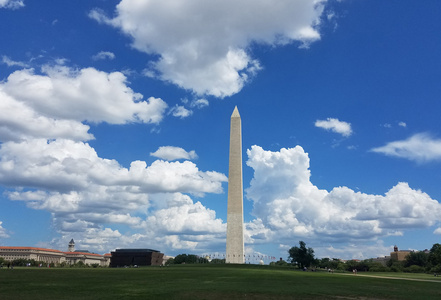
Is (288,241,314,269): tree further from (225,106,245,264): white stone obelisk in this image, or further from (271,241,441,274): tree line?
(225,106,245,264): white stone obelisk

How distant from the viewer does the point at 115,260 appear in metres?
139

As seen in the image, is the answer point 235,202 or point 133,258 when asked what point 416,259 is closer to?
point 235,202

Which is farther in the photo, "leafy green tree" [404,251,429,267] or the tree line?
"leafy green tree" [404,251,429,267]

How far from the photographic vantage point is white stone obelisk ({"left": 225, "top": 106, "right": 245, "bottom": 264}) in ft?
229

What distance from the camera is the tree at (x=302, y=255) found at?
71.1m

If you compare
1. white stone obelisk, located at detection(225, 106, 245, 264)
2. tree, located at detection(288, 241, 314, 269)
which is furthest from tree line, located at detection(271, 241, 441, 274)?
white stone obelisk, located at detection(225, 106, 245, 264)

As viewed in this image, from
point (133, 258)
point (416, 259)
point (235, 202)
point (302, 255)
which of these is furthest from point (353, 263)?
point (133, 258)

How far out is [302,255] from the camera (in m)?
71.3

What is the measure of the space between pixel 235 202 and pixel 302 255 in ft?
54.6

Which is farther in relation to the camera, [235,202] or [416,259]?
[416,259]

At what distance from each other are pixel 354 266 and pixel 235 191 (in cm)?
5478

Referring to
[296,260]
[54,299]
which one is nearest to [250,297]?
[54,299]

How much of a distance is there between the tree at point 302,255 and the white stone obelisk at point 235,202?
10.4 meters

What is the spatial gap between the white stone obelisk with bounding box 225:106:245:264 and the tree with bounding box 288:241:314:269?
10.4 meters
